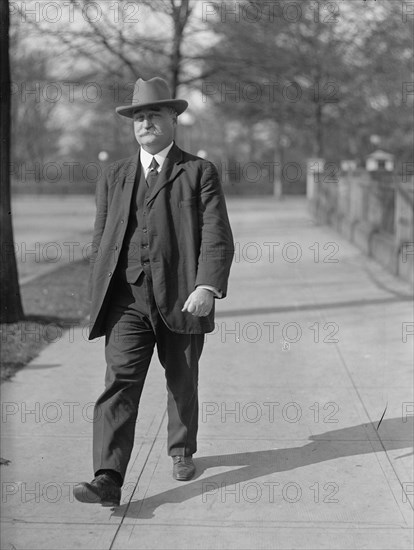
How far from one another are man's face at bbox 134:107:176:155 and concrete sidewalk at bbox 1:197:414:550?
5.39ft

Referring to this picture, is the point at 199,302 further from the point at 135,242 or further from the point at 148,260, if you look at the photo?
the point at 135,242

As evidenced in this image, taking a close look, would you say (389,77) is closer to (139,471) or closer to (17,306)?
(17,306)

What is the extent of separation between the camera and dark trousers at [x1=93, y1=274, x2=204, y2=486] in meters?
4.25

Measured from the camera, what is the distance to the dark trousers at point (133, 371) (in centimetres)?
425

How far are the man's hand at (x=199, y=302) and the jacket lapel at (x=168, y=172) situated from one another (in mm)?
A: 487

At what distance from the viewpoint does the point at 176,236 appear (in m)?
4.27

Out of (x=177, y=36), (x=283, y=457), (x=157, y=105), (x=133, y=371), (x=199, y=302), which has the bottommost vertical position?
(x=283, y=457)

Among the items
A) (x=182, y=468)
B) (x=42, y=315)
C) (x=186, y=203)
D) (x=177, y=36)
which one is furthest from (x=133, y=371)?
(x=177, y=36)

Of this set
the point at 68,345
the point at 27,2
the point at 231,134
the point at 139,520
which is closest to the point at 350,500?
the point at 139,520

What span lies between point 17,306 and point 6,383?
7.38 feet

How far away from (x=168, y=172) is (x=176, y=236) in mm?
302

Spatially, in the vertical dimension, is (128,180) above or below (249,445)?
above

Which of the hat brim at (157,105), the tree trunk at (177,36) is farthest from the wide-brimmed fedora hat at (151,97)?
the tree trunk at (177,36)

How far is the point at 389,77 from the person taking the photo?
23.7 metres
